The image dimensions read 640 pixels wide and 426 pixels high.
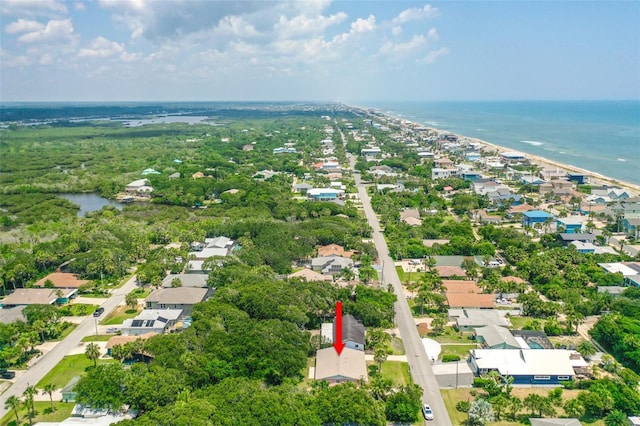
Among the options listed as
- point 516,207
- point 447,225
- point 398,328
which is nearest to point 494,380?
point 398,328

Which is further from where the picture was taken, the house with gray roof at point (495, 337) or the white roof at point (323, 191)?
the white roof at point (323, 191)

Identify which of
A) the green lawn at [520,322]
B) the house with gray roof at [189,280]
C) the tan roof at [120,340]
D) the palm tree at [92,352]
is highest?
the house with gray roof at [189,280]

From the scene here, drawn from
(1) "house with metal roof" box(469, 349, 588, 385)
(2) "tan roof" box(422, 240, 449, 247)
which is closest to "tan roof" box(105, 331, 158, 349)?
(1) "house with metal roof" box(469, 349, 588, 385)

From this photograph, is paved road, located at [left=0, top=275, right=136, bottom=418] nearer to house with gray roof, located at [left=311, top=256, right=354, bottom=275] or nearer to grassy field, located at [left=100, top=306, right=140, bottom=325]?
grassy field, located at [left=100, top=306, right=140, bottom=325]

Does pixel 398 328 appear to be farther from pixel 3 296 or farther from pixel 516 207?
pixel 516 207

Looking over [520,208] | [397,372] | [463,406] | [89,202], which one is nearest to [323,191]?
[520,208]

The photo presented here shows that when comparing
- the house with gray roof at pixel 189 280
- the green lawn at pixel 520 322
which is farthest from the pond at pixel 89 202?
the green lawn at pixel 520 322

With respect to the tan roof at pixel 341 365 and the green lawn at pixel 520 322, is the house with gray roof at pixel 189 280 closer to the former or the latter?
the tan roof at pixel 341 365
